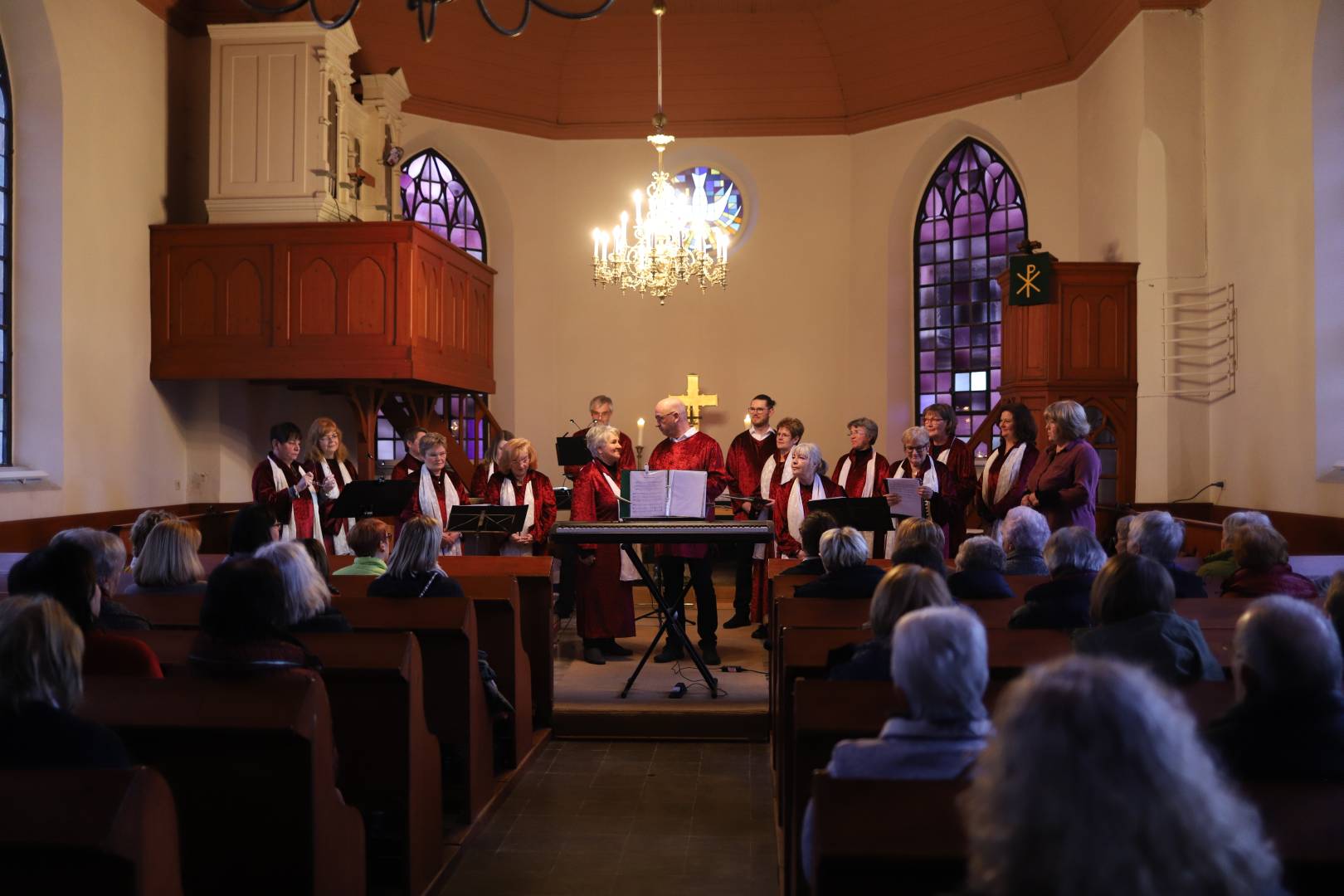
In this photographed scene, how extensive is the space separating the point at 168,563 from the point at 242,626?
1.77 meters

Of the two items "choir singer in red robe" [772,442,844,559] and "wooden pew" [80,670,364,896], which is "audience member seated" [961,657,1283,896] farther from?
"choir singer in red robe" [772,442,844,559]

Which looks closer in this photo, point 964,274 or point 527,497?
point 527,497

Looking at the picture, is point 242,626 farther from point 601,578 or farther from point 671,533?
point 601,578

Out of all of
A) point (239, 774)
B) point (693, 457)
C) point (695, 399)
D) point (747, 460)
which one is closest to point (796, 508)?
point (693, 457)

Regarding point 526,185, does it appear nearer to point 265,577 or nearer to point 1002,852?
point 265,577

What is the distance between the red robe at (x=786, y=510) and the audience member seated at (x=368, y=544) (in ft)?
11.0

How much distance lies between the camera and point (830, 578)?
5.10 meters

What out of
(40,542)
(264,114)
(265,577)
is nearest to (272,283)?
(264,114)

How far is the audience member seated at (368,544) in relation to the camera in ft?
18.5

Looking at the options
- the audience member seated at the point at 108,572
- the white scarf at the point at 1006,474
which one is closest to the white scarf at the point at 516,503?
the white scarf at the point at 1006,474

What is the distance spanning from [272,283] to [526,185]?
4835mm

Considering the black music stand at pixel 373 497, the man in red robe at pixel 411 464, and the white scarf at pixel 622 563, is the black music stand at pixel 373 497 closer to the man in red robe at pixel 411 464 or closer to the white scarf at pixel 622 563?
the white scarf at pixel 622 563

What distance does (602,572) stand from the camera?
757 centimetres

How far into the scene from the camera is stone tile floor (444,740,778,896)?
13.9 ft
